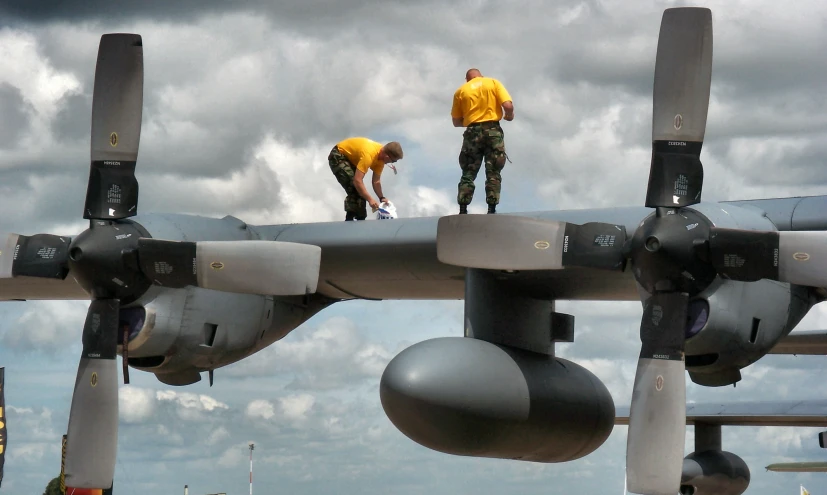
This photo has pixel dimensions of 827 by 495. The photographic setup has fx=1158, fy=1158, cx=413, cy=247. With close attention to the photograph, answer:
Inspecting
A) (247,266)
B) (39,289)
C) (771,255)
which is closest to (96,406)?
(247,266)

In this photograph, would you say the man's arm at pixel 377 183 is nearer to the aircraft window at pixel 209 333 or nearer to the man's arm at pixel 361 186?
the man's arm at pixel 361 186

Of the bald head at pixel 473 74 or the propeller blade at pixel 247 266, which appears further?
the bald head at pixel 473 74

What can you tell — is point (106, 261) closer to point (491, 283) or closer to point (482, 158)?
point (482, 158)

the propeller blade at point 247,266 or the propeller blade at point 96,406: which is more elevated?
the propeller blade at point 247,266

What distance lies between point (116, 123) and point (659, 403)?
20.4 ft

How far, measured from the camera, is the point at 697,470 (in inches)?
731

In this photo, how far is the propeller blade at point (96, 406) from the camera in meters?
11.7

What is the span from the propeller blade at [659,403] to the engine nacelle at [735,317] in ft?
0.83

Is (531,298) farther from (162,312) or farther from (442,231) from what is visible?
(162,312)

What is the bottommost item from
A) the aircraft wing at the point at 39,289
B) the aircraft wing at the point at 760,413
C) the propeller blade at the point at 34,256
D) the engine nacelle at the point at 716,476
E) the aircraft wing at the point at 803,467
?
the aircraft wing at the point at 803,467

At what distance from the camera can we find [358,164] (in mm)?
13766

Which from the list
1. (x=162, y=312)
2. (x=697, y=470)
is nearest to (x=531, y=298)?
(x=162, y=312)

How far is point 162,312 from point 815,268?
6.56 meters

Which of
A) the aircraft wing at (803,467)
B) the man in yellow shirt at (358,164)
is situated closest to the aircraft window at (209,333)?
the man in yellow shirt at (358,164)
